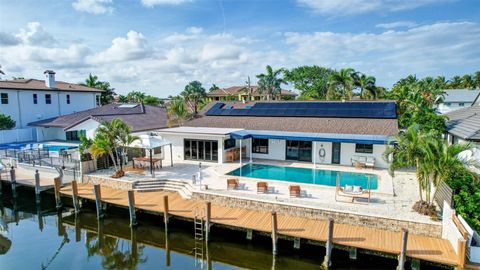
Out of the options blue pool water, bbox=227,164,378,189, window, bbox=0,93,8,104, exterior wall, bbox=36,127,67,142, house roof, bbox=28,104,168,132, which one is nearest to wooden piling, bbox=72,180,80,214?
blue pool water, bbox=227,164,378,189

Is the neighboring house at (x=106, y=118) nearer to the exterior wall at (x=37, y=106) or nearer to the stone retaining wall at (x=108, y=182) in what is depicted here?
the exterior wall at (x=37, y=106)

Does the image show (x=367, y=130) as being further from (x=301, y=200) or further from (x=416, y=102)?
(x=301, y=200)

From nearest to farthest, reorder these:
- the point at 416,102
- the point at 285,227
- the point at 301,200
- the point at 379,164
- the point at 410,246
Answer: the point at 410,246 < the point at 285,227 < the point at 301,200 < the point at 379,164 < the point at 416,102

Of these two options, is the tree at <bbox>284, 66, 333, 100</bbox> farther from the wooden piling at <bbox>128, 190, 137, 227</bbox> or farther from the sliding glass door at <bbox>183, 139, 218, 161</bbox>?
the wooden piling at <bbox>128, 190, 137, 227</bbox>

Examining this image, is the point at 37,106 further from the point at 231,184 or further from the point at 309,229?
the point at 309,229

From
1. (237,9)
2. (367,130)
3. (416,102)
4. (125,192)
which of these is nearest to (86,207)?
(125,192)
